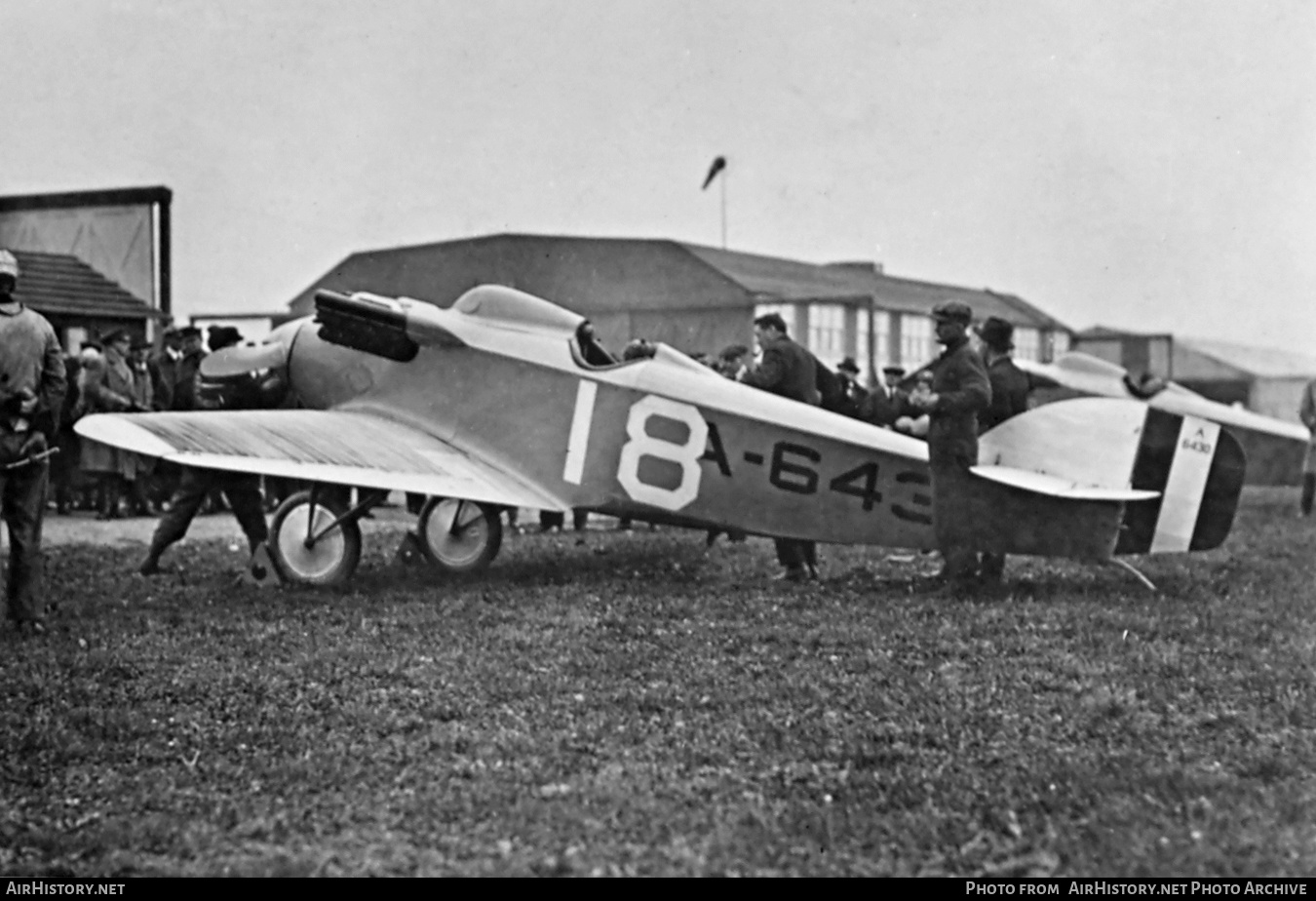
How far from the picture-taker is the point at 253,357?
1009 cm

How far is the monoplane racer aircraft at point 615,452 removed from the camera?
782cm

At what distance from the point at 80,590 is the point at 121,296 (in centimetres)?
444

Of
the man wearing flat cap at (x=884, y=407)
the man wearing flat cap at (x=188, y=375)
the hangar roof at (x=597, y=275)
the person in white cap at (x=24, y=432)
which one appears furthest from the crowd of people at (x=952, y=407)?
the hangar roof at (x=597, y=275)

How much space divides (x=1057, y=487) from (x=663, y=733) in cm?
386

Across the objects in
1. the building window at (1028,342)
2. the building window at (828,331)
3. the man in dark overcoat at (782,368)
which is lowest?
the building window at (1028,342)

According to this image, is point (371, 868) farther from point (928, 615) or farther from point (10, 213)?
point (10, 213)

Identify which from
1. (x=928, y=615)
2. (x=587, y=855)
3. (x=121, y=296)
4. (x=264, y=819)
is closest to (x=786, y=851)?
(x=587, y=855)

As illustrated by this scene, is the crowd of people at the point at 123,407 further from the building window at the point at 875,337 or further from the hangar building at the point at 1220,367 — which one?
the hangar building at the point at 1220,367

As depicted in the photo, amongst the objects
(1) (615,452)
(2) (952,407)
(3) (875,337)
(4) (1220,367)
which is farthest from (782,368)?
(4) (1220,367)

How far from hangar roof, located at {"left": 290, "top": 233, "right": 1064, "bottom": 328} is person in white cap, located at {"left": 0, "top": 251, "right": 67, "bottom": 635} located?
22.7 metres

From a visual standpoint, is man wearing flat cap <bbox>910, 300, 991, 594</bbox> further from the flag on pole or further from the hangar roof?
the hangar roof

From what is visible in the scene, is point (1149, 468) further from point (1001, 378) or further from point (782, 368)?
point (782, 368)

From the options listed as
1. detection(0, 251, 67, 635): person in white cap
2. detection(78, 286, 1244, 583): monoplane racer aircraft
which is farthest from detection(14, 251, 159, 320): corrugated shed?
detection(0, 251, 67, 635): person in white cap

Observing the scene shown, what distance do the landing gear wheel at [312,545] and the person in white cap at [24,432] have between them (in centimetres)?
190
